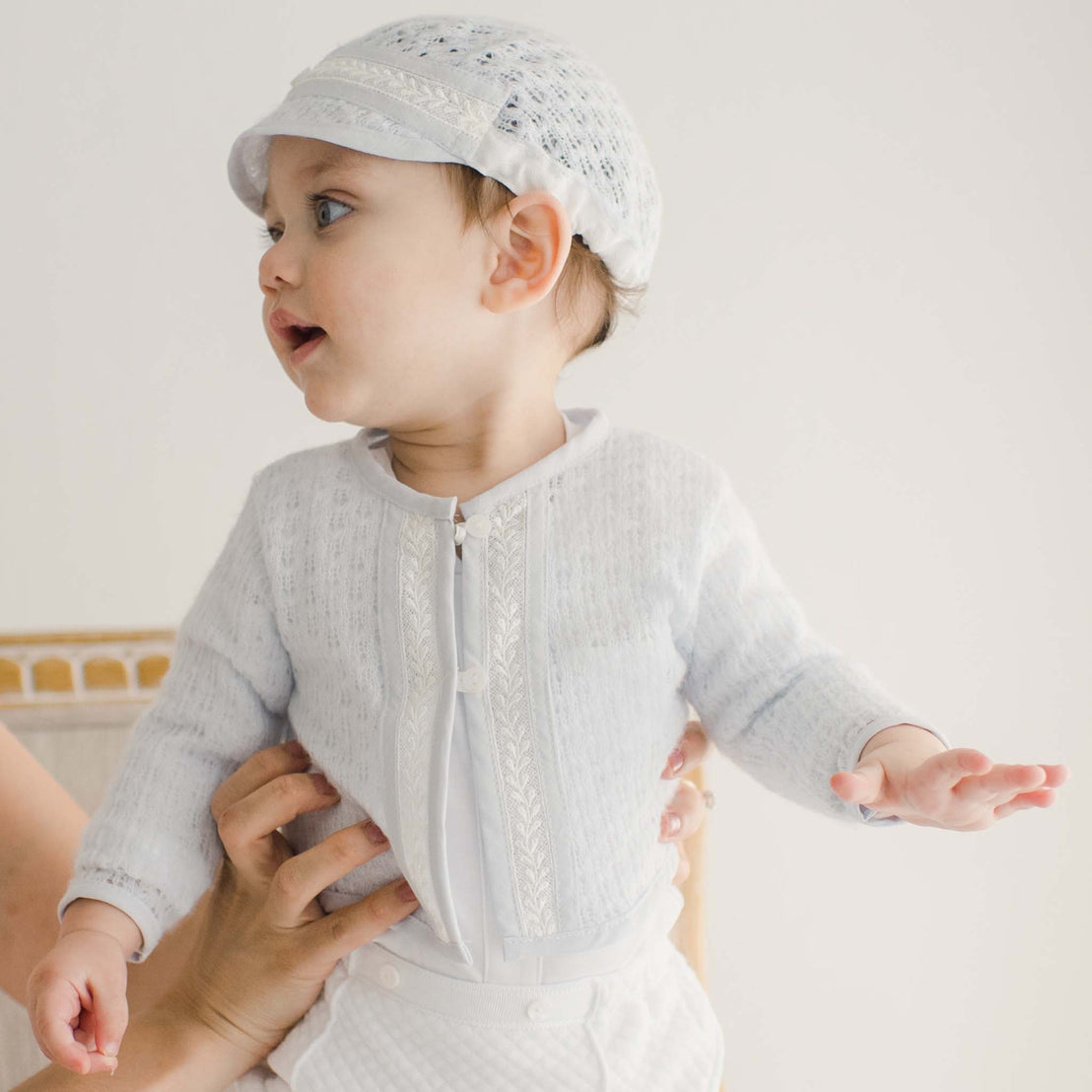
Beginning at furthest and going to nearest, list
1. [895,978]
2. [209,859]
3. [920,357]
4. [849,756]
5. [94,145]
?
[895,978], [920,357], [94,145], [209,859], [849,756]

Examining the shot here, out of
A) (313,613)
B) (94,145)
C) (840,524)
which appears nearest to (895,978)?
(840,524)

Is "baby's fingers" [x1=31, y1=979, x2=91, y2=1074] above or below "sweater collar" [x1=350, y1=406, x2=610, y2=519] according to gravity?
below

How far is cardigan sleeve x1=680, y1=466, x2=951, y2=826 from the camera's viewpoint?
0.74 m

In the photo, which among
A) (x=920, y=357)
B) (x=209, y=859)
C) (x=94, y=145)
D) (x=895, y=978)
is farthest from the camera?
(x=895, y=978)

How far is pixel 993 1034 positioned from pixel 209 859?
1.42m

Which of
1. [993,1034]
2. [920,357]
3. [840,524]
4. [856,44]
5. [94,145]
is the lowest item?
[993,1034]

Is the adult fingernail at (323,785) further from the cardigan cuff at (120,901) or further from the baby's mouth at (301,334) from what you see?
the baby's mouth at (301,334)

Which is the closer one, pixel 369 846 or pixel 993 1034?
pixel 369 846

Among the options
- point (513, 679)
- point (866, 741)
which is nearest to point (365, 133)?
point (513, 679)

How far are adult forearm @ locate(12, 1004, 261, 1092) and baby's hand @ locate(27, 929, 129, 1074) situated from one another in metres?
0.17

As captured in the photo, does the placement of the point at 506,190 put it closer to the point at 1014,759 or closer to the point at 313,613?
the point at 313,613

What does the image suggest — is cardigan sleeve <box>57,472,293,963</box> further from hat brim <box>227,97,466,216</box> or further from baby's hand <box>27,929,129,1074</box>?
hat brim <box>227,97,466,216</box>

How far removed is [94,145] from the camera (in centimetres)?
140

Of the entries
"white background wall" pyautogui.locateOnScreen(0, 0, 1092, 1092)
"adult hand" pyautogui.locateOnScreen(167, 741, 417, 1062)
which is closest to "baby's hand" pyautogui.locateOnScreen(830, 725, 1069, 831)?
"adult hand" pyautogui.locateOnScreen(167, 741, 417, 1062)
